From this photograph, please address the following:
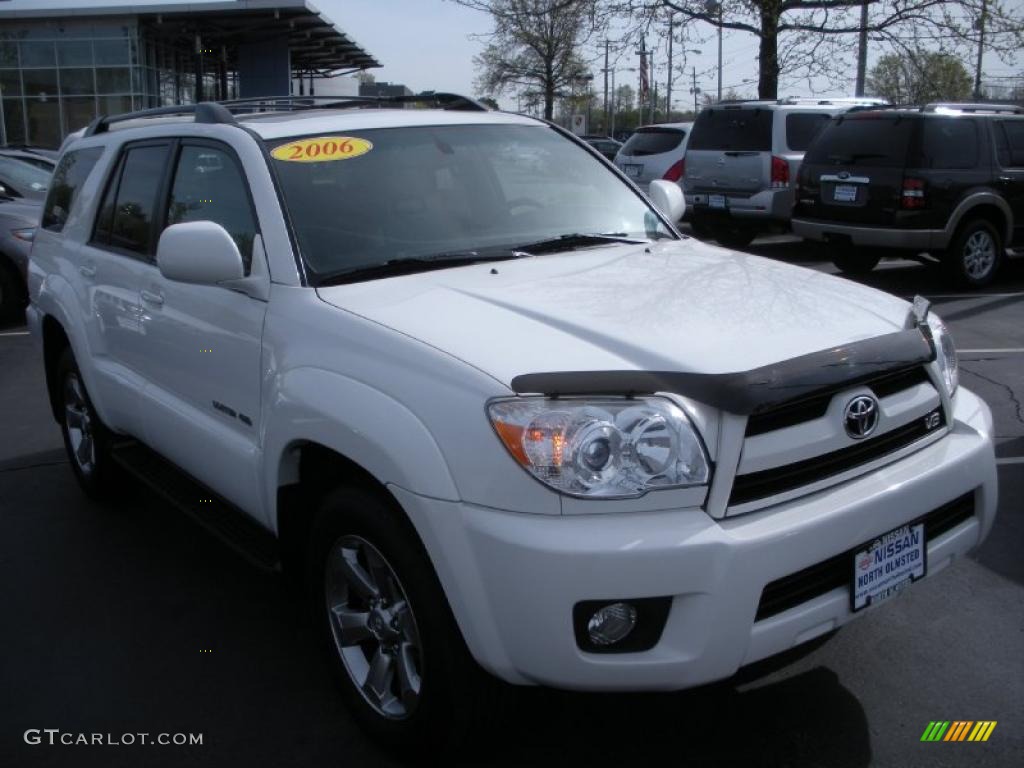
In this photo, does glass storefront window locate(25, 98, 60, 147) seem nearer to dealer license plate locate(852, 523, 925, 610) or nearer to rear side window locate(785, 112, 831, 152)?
rear side window locate(785, 112, 831, 152)

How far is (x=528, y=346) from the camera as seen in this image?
2684mm

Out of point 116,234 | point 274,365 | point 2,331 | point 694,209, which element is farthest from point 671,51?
point 274,365

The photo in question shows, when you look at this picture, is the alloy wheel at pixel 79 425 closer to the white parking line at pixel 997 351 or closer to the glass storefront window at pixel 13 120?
the white parking line at pixel 997 351

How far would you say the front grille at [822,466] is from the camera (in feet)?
8.35

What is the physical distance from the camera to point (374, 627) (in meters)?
2.95

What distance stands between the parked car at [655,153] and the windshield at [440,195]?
11541mm

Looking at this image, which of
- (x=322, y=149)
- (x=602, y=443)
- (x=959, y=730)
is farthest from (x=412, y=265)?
(x=959, y=730)

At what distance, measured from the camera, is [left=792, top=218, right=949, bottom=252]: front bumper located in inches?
415

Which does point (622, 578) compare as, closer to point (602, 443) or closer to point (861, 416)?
point (602, 443)

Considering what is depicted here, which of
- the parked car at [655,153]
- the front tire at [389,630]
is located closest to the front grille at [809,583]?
the front tire at [389,630]

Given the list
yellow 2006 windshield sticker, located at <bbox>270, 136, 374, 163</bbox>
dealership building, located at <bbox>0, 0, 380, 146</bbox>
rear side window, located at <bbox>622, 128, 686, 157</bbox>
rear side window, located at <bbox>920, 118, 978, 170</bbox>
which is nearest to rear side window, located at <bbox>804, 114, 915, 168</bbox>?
rear side window, located at <bbox>920, 118, 978, 170</bbox>

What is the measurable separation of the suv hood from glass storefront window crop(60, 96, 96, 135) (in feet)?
106

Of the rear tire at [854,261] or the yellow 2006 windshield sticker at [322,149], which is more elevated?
the yellow 2006 windshield sticker at [322,149]

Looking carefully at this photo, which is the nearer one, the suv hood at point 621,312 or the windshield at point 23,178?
the suv hood at point 621,312
